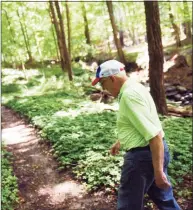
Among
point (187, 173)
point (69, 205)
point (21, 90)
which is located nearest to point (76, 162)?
point (69, 205)

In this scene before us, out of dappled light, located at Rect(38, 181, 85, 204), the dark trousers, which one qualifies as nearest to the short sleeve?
the dark trousers

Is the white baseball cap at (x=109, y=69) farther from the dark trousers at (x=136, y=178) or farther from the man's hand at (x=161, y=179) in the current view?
the man's hand at (x=161, y=179)

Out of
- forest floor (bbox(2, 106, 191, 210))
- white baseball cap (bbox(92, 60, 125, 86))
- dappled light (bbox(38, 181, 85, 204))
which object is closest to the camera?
white baseball cap (bbox(92, 60, 125, 86))

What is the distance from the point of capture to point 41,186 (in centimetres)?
642

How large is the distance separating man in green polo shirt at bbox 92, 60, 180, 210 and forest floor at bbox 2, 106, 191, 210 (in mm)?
1961

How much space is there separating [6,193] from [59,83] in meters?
15.2

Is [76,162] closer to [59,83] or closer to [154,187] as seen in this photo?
[154,187]

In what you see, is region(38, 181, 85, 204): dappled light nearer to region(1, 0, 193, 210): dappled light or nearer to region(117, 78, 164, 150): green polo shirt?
region(1, 0, 193, 210): dappled light

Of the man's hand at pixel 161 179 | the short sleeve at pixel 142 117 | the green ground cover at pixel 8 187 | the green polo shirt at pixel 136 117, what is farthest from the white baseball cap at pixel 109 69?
→ the green ground cover at pixel 8 187

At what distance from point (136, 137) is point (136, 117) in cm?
30

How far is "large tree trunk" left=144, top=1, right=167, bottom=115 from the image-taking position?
964 cm

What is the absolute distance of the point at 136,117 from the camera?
9.94 ft

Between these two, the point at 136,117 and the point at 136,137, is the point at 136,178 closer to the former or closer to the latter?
the point at 136,137

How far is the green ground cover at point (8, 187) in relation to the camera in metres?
5.55
